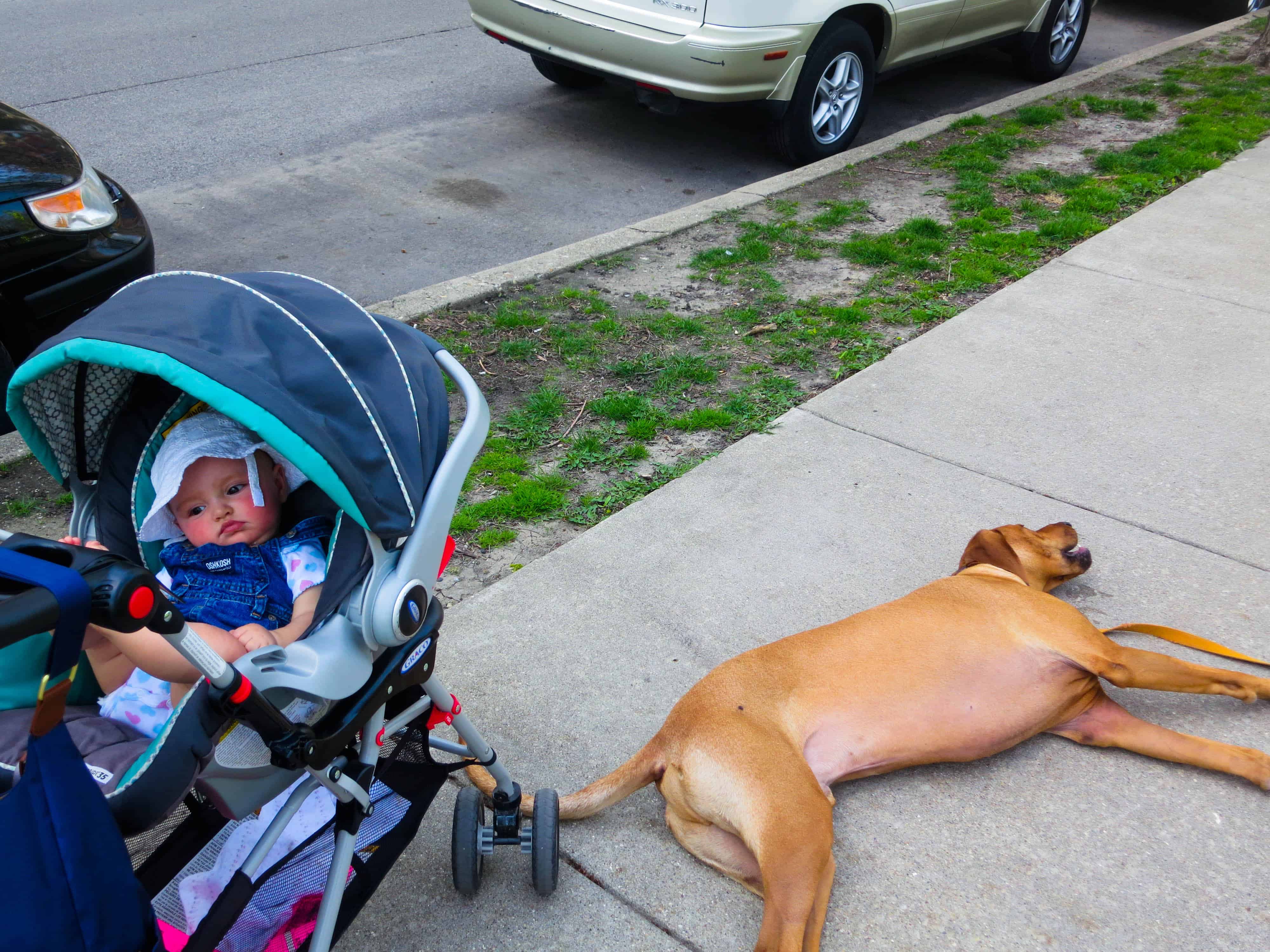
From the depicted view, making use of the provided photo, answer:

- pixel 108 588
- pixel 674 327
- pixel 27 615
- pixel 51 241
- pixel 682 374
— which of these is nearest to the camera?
pixel 27 615

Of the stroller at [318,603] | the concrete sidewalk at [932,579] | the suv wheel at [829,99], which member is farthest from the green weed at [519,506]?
the suv wheel at [829,99]

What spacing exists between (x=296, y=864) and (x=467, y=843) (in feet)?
1.23

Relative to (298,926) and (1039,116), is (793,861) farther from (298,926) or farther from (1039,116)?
(1039,116)

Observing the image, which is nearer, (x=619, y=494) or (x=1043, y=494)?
(x=1043, y=494)

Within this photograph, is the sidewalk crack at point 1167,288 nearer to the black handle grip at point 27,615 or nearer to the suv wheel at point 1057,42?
the suv wheel at point 1057,42

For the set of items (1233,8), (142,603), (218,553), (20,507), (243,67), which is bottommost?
(20,507)

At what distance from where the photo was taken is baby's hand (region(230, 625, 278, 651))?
6.39 feet

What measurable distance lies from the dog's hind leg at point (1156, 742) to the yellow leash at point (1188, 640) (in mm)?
262

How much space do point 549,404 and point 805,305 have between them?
1.63 metres

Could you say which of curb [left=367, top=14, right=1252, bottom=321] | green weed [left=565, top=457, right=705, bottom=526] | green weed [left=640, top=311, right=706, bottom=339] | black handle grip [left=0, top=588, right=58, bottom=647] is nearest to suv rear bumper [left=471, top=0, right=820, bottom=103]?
curb [left=367, top=14, right=1252, bottom=321]

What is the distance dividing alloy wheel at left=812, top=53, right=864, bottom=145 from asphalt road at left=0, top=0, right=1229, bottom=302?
452 mm

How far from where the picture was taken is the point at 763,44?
648cm

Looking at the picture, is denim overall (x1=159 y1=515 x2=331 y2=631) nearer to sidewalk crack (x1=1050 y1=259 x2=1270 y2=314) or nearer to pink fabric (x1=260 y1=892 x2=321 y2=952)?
pink fabric (x1=260 y1=892 x2=321 y2=952)

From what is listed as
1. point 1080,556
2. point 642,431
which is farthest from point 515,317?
point 1080,556
